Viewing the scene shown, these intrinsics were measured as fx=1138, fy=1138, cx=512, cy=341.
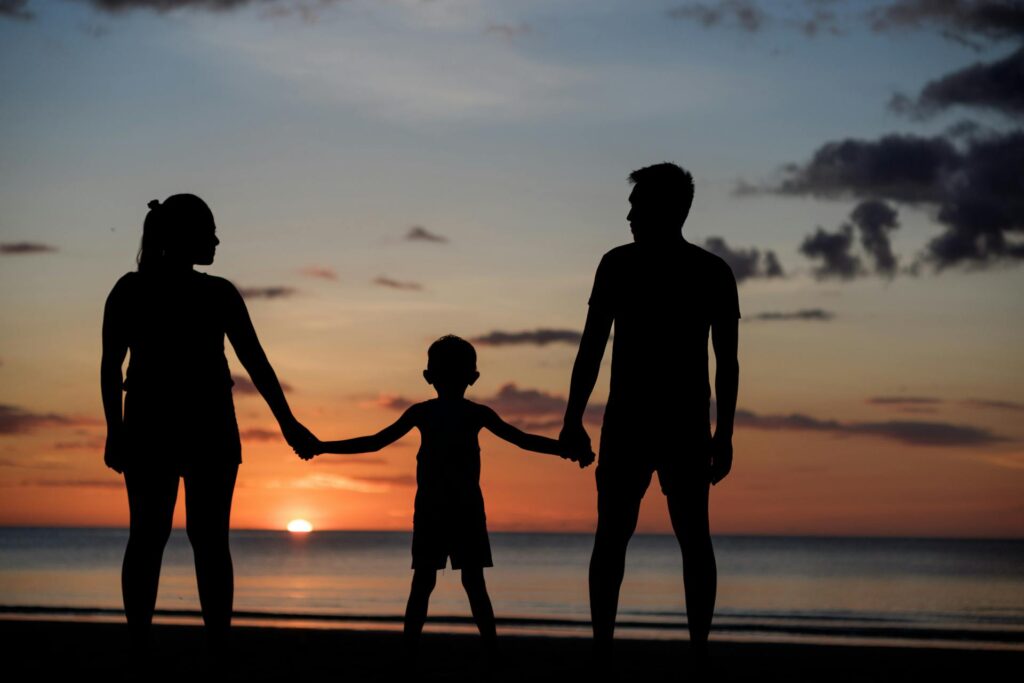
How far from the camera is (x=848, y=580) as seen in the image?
4888 centimetres

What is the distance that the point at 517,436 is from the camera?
624cm

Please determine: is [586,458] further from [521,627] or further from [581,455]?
[521,627]

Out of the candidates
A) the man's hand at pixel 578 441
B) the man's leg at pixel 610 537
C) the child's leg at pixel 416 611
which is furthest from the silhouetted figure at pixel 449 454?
the man's leg at pixel 610 537

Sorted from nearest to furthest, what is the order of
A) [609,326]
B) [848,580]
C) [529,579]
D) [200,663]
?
[609,326] → [200,663] → [529,579] → [848,580]

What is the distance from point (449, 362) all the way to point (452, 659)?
6.53ft

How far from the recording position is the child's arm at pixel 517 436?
6.08 m

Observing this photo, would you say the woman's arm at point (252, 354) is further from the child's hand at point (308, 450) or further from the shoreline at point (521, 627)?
the shoreline at point (521, 627)

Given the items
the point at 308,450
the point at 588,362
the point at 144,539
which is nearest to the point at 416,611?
the point at 308,450

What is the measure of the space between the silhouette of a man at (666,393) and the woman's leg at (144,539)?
1.90 metres

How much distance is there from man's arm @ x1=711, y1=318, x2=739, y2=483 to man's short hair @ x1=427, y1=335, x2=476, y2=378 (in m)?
1.58

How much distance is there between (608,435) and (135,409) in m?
2.15

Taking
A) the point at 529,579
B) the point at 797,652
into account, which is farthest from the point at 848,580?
the point at 797,652

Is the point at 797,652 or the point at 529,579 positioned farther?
the point at 529,579

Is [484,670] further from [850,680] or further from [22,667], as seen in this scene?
[22,667]
